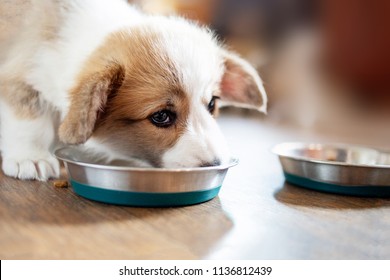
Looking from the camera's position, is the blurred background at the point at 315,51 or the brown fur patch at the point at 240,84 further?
the blurred background at the point at 315,51

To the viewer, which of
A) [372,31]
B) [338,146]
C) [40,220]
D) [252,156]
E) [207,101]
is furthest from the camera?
[372,31]

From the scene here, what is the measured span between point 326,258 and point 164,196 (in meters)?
0.59

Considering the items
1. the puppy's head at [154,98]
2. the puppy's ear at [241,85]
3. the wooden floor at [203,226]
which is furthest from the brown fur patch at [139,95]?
the puppy's ear at [241,85]

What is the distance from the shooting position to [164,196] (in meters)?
1.70

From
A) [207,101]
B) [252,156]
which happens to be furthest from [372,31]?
[207,101]

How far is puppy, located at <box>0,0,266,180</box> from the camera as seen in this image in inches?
71.9

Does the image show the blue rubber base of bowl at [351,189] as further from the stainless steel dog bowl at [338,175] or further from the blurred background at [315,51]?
the blurred background at [315,51]

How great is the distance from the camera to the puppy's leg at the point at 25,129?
2184 millimetres

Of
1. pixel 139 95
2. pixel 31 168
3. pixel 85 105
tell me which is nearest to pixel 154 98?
pixel 139 95

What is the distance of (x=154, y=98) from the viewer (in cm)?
184

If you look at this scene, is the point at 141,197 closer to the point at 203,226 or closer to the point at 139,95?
the point at 203,226

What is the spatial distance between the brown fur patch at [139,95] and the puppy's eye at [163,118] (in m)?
0.01

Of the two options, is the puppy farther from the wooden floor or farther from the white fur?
the wooden floor

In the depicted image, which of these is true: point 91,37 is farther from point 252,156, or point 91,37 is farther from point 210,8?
point 210,8
